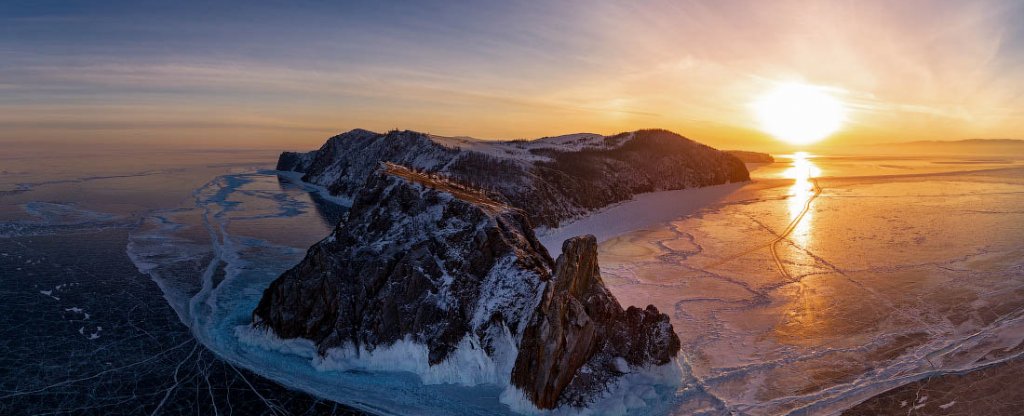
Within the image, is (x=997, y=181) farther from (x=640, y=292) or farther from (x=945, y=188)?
(x=640, y=292)

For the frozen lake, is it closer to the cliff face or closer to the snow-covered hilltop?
the cliff face

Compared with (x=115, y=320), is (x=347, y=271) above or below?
above

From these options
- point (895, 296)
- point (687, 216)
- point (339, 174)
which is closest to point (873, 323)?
point (895, 296)

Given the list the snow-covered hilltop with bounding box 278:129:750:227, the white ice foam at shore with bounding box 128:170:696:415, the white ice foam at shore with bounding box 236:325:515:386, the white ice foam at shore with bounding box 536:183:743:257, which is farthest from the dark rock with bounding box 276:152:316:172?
the white ice foam at shore with bounding box 236:325:515:386

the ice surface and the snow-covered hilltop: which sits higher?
the snow-covered hilltop

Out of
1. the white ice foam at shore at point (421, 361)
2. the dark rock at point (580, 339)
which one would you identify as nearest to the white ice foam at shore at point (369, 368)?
the white ice foam at shore at point (421, 361)

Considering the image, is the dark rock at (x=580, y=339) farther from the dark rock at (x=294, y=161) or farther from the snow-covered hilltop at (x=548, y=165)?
the dark rock at (x=294, y=161)
